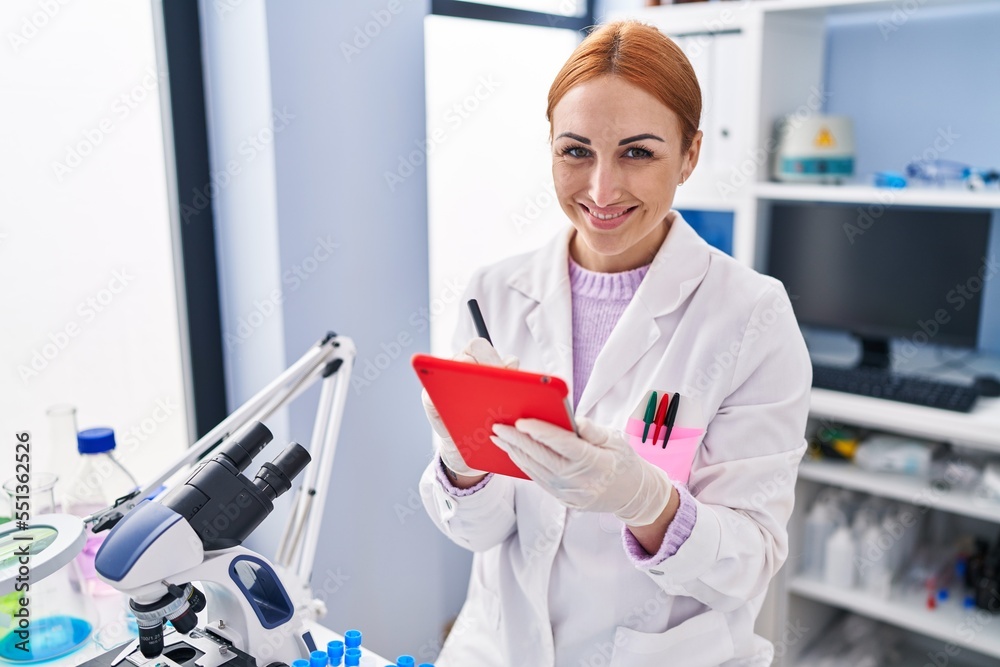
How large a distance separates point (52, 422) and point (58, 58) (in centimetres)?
67

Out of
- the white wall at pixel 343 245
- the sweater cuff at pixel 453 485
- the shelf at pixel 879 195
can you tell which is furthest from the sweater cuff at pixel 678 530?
the shelf at pixel 879 195

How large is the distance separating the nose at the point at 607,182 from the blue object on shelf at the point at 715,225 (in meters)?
1.45

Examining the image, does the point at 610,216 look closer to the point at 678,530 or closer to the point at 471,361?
the point at 471,361

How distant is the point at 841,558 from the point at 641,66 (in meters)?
1.57

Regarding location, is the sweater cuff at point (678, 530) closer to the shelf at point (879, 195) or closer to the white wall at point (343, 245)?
the white wall at point (343, 245)

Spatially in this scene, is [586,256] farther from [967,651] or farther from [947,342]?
[967,651]

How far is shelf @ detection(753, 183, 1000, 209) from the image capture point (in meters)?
1.90

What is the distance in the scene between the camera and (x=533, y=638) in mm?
1252

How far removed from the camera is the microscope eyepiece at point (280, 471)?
935 mm

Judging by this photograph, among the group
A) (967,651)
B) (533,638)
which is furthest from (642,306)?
(967,651)

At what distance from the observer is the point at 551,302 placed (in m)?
1.29

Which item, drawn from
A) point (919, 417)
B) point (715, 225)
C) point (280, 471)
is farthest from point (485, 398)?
point (715, 225)

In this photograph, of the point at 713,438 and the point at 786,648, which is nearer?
the point at 713,438

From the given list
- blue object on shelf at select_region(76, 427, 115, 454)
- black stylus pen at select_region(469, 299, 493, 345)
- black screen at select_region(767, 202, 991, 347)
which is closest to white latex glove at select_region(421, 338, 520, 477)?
black stylus pen at select_region(469, 299, 493, 345)
